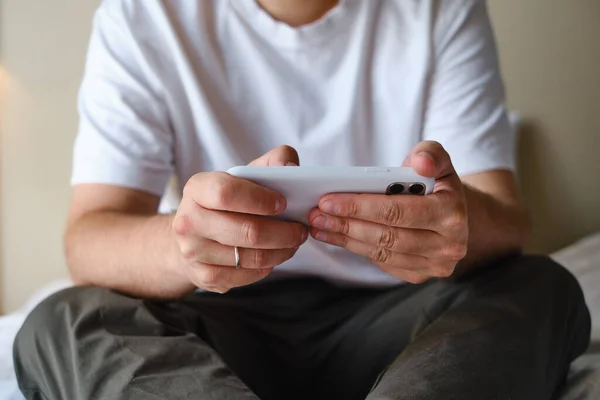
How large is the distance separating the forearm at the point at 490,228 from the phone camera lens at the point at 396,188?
0.21 m

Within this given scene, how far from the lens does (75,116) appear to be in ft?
5.57

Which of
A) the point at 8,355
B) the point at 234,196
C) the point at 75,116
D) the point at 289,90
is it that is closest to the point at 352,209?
the point at 234,196

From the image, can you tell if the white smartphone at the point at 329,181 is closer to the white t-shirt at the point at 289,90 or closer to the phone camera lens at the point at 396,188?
the phone camera lens at the point at 396,188

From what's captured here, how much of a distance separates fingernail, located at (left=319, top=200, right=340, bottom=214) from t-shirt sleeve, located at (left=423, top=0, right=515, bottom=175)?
430 millimetres

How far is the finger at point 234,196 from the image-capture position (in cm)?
56

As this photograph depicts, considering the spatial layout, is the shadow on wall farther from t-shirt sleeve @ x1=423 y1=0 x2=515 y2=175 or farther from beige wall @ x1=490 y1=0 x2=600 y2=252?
t-shirt sleeve @ x1=423 y1=0 x2=515 y2=175

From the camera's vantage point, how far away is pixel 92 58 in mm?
1025

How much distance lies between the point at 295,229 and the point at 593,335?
69 centimetres

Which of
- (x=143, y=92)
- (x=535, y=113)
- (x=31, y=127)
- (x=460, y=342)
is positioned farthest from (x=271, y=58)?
(x=535, y=113)

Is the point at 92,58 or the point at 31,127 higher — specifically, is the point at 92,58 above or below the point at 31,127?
above

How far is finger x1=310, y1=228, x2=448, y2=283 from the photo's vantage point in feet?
2.15

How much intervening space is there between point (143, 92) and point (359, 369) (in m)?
0.54

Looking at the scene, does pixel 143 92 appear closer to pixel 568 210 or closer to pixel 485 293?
pixel 485 293

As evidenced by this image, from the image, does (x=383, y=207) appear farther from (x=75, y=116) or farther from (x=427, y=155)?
(x=75, y=116)
